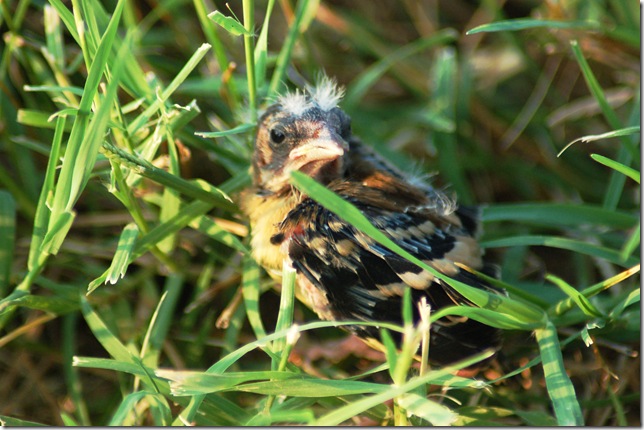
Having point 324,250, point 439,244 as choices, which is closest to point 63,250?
point 324,250

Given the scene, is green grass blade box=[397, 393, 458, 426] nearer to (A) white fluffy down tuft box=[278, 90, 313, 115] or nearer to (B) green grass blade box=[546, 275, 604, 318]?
(B) green grass blade box=[546, 275, 604, 318]

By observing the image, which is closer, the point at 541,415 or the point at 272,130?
the point at 541,415

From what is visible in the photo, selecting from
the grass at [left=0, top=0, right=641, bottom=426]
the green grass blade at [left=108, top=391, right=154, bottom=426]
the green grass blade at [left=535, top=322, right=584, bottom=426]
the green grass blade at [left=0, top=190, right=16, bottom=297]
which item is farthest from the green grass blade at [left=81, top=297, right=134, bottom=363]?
the green grass blade at [left=535, top=322, right=584, bottom=426]

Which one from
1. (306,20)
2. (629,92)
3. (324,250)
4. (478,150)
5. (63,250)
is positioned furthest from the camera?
(478,150)

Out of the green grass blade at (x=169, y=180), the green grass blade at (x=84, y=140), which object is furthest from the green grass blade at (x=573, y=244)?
the green grass blade at (x=84, y=140)

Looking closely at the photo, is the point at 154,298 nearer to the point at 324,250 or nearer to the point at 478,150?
the point at 324,250

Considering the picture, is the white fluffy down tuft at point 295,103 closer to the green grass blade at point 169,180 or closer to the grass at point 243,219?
the grass at point 243,219

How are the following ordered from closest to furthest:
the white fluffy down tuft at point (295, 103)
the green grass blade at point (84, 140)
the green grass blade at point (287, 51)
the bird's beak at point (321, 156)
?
1. the green grass blade at point (84, 140)
2. the bird's beak at point (321, 156)
3. the white fluffy down tuft at point (295, 103)
4. the green grass blade at point (287, 51)

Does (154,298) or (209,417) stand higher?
(154,298)
